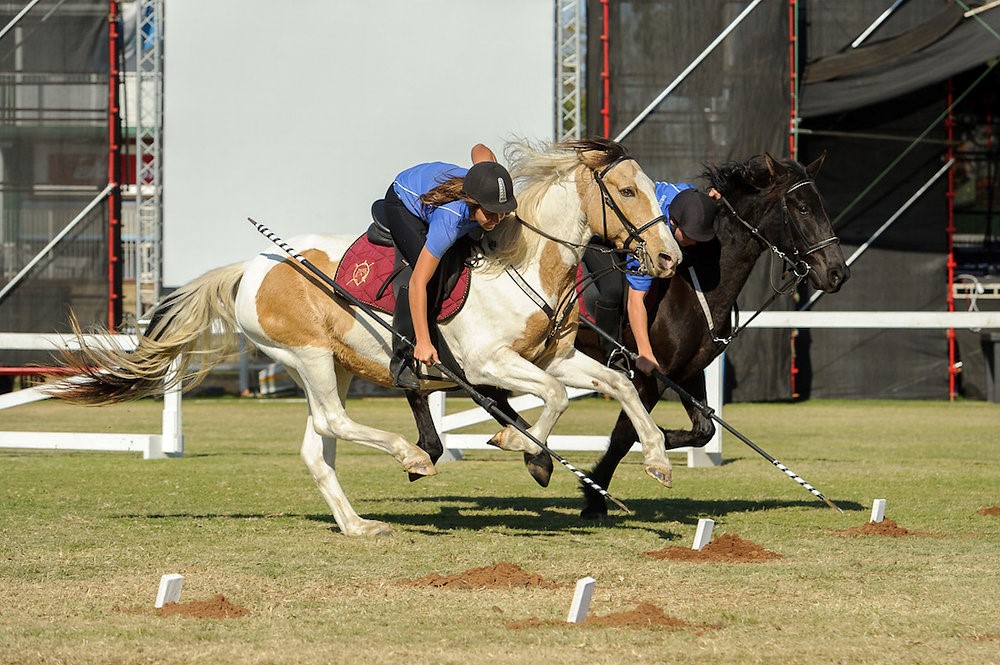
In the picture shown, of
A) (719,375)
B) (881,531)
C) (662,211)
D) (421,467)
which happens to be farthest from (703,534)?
(719,375)

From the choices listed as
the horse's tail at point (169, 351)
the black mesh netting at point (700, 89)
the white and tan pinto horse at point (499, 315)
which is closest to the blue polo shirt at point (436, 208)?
the white and tan pinto horse at point (499, 315)

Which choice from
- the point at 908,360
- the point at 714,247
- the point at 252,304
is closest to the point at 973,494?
the point at 714,247

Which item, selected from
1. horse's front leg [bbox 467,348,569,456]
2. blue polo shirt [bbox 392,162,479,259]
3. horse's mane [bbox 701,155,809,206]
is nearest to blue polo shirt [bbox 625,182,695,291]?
horse's mane [bbox 701,155,809,206]

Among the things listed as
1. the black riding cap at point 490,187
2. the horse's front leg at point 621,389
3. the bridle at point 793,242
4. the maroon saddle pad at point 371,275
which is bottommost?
the horse's front leg at point 621,389

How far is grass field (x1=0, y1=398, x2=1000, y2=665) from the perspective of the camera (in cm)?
465

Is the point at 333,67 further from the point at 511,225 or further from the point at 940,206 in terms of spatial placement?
the point at 511,225

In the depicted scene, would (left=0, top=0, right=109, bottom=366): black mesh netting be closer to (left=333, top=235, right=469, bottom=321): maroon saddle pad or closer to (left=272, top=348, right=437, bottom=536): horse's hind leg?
(left=272, top=348, right=437, bottom=536): horse's hind leg

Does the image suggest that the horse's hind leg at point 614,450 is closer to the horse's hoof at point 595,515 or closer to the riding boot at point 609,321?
the horse's hoof at point 595,515

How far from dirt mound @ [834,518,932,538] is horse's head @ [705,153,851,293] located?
4.58ft

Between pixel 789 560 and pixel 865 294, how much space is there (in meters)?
15.5

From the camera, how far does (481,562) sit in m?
6.48

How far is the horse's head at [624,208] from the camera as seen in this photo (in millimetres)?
6797

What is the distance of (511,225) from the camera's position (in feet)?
23.8

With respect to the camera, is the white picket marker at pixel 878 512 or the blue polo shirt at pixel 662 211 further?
the blue polo shirt at pixel 662 211
